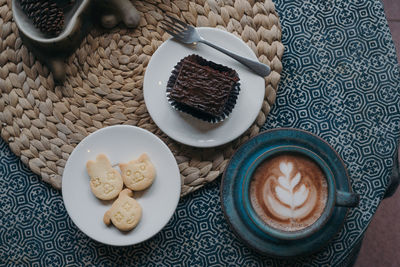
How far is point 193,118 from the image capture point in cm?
120

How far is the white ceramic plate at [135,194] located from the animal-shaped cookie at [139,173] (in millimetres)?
22

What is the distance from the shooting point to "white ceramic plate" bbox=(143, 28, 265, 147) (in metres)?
1.19

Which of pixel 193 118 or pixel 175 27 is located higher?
pixel 175 27

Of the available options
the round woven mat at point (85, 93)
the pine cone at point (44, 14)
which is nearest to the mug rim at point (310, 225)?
the round woven mat at point (85, 93)

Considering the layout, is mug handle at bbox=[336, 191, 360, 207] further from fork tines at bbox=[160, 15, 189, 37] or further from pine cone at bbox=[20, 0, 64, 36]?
pine cone at bbox=[20, 0, 64, 36]

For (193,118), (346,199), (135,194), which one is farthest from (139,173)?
(346,199)

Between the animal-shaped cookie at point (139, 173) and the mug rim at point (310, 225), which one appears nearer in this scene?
the mug rim at point (310, 225)

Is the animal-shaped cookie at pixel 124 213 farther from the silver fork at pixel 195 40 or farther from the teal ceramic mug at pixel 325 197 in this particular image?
the silver fork at pixel 195 40

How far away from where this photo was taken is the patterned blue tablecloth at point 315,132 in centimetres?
122

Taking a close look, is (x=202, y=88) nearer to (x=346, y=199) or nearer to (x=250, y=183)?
(x=250, y=183)

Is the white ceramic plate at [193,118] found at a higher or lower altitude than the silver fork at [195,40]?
lower

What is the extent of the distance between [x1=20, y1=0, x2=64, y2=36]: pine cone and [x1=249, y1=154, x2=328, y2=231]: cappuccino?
55 centimetres

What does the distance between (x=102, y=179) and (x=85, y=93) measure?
0.22 m

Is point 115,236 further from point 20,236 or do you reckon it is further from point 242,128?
point 242,128
